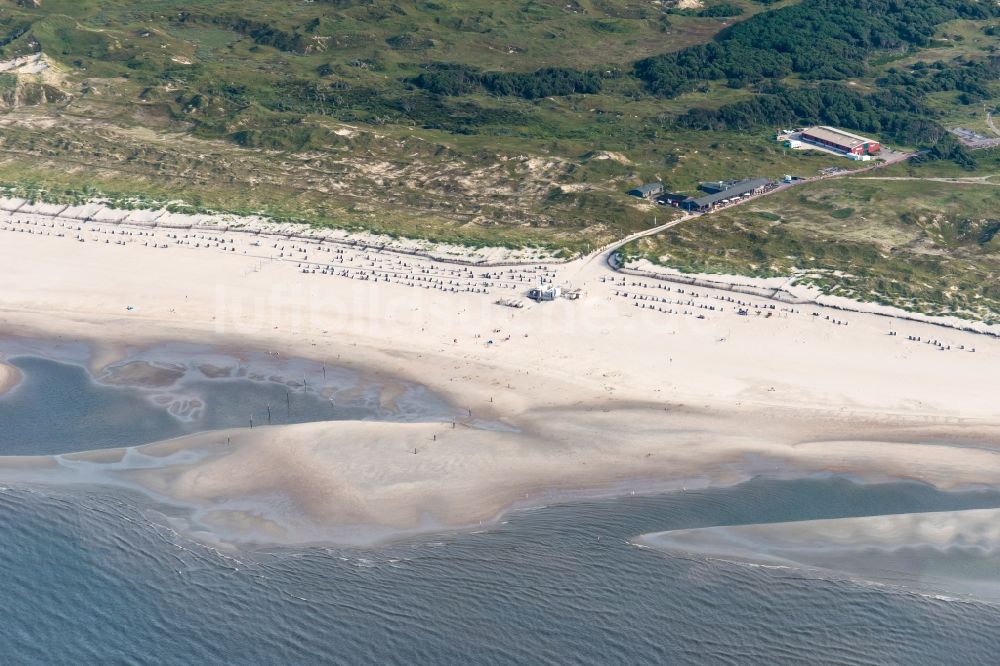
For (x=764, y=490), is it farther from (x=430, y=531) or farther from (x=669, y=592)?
(x=430, y=531)

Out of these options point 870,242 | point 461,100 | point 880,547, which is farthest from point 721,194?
point 880,547

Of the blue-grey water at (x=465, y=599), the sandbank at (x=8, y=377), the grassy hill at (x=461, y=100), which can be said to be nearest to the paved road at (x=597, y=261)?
the grassy hill at (x=461, y=100)

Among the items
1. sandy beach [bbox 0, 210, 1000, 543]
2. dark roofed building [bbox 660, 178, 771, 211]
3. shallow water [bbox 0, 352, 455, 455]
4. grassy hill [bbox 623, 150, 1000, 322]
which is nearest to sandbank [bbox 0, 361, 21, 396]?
shallow water [bbox 0, 352, 455, 455]

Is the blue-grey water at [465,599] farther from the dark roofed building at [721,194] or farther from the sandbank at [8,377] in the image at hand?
the dark roofed building at [721,194]

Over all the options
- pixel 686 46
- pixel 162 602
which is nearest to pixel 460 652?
pixel 162 602

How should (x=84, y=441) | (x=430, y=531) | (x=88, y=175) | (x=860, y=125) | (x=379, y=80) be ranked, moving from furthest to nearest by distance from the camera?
(x=379, y=80) < (x=860, y=125) < (x=88, y=175) < (x=84, y=441) < (x=430, y=531)

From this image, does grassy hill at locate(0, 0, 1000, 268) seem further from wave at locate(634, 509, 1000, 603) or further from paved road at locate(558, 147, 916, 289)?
wave at locate(634, 509, 1000, 603)
